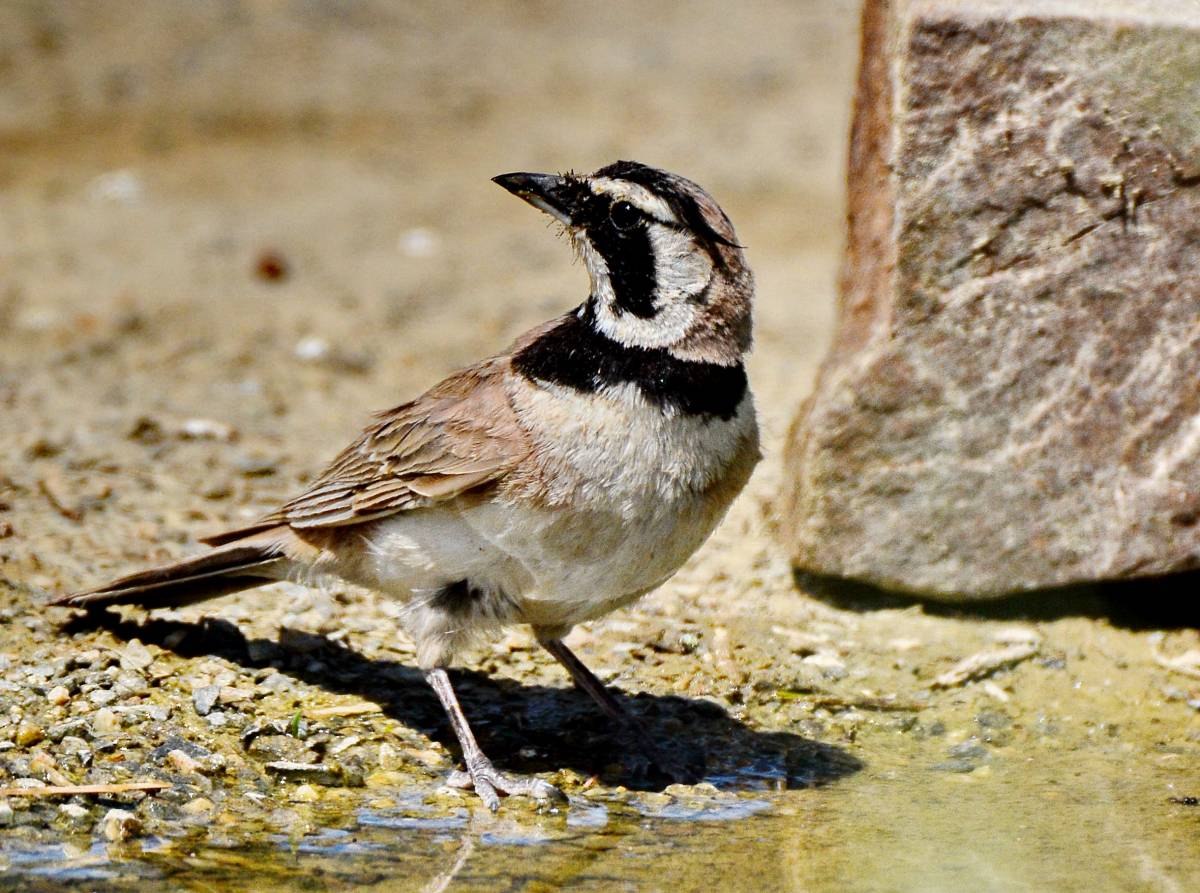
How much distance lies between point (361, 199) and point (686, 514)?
9.41 m

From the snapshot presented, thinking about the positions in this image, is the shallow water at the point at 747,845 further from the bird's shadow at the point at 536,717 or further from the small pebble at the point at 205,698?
the small pebble at the point at 205,698

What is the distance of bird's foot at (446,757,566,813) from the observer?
4.98 m

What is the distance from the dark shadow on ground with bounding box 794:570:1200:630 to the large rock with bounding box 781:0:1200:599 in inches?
7.0

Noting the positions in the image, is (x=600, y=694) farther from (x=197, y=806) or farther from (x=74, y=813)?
(x=74, y=813)

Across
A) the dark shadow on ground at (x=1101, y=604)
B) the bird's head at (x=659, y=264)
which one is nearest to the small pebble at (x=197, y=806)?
the bird's head at (x=659, y=264)

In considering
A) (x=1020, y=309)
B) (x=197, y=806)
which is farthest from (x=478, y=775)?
(x=1020, y=309)

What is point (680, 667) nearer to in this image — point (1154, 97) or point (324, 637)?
point (324, 637)

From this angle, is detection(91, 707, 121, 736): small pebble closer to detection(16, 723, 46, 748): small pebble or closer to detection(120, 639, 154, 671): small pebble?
detection(16, 723, 46, 748): small pebble

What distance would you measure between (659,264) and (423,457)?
946mm

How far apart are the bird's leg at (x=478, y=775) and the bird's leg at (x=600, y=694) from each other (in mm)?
444

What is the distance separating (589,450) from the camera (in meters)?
4.83

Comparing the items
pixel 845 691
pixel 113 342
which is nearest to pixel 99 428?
pixel 113 342

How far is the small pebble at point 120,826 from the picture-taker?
453cm

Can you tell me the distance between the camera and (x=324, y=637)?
604 cm
